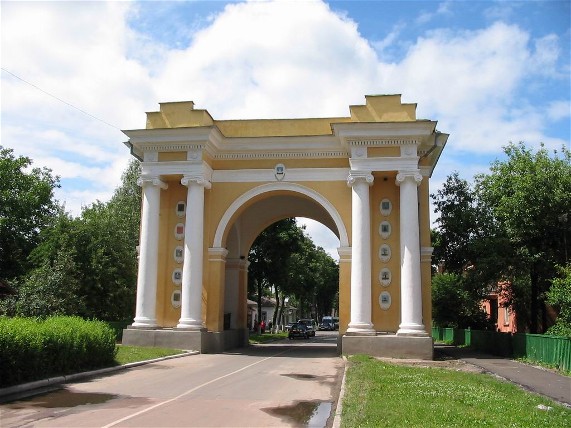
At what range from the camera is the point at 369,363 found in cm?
1677

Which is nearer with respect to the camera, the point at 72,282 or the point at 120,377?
the point at 120,377

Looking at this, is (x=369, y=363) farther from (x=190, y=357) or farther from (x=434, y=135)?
(x=434, y=135)

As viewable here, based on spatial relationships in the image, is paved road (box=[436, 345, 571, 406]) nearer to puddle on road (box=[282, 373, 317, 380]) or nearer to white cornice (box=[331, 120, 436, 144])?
puddle on road (box=[282, 373, 317, 380])

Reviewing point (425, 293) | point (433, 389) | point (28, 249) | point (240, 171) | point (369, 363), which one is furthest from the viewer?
point (28, 249)

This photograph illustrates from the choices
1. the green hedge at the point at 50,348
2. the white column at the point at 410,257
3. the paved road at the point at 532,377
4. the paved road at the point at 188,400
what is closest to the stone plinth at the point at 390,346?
the white column at the point at 410,257

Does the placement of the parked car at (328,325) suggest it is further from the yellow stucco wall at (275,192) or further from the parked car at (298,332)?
the yellow stucco wall at (275,192)

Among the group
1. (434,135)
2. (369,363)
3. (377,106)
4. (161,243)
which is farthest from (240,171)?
(369,363)

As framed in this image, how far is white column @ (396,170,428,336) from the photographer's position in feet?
67.6

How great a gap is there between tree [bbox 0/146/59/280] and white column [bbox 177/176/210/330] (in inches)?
865

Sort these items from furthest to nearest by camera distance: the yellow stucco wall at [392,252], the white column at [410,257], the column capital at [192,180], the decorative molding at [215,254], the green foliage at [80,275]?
the green foliage at [80,275] < the decorative molding at [215,254] < the column capital at [192,180] < the yellow stucco wall at [392,252] < the white column at [410,257]

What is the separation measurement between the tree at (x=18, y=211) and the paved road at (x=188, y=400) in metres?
29.5

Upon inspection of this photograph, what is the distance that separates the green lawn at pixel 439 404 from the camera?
789cm

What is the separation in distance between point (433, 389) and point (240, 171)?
47.3 ft

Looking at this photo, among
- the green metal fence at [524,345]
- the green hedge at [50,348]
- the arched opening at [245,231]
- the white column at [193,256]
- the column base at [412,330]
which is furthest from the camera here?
the arched opening at [245,231]
